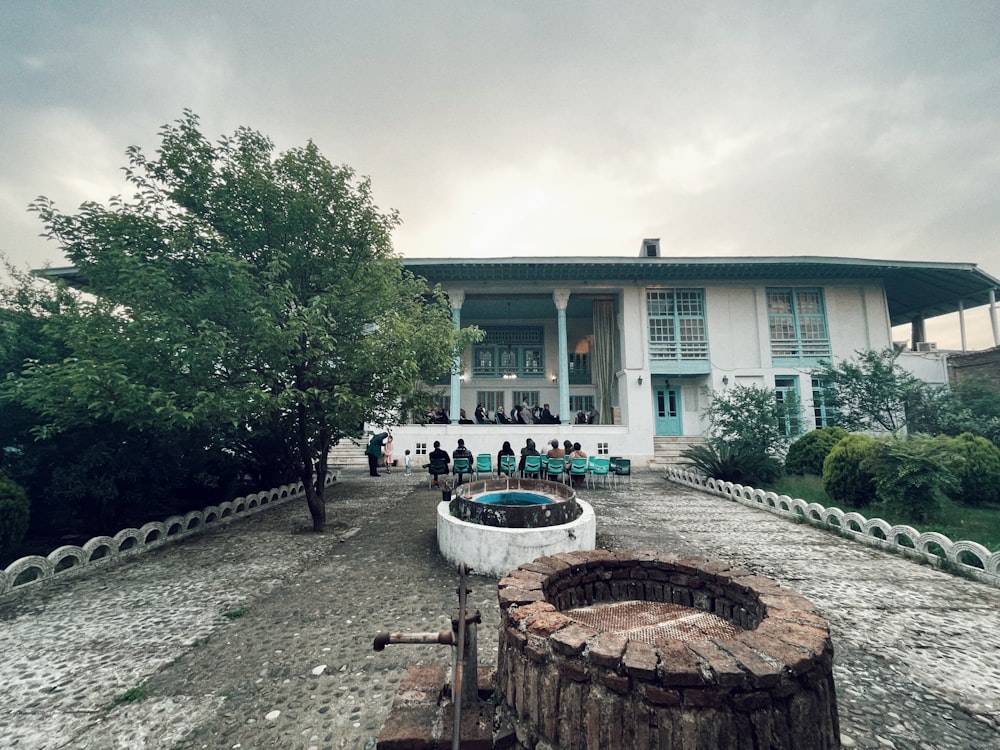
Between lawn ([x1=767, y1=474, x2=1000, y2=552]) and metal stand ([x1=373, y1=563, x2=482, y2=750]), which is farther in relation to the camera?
lawn ([x1=767, y1=474, x2=1000, y2=552])

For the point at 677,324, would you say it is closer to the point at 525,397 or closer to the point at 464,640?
the point at 525,397

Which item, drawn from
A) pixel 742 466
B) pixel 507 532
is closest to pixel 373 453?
pixel 507 532

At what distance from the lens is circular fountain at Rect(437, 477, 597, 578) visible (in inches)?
192

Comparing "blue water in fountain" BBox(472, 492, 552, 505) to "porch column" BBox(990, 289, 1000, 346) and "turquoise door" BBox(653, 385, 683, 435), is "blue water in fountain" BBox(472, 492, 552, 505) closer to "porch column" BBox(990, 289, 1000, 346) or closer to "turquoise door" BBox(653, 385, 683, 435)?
"turquoise door" BBox(653, 385, 683, 435)

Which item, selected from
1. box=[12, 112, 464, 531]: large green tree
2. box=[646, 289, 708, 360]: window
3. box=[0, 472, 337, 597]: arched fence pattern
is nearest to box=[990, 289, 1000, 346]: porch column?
box=[646, 289, 708, 360]: window

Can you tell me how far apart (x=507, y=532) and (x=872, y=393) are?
13.9m

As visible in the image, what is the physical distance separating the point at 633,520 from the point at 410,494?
17.8 ft

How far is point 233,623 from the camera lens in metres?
3.77

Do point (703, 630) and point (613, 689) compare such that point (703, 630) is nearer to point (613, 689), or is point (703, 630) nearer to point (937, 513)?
point (613, 689)

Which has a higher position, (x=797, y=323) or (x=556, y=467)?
(x=797, y=323)

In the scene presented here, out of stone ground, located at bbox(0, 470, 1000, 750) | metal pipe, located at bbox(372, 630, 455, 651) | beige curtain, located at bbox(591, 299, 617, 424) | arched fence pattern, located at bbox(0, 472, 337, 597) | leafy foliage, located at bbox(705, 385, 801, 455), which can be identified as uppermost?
beige curtain, located at bbox(591, 299, 617, 424)

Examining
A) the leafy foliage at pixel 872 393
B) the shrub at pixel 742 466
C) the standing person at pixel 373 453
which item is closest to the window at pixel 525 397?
the standing person at pixel 373 453

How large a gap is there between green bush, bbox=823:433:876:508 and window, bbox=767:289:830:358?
10.8m

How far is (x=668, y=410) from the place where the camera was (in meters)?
18.2
